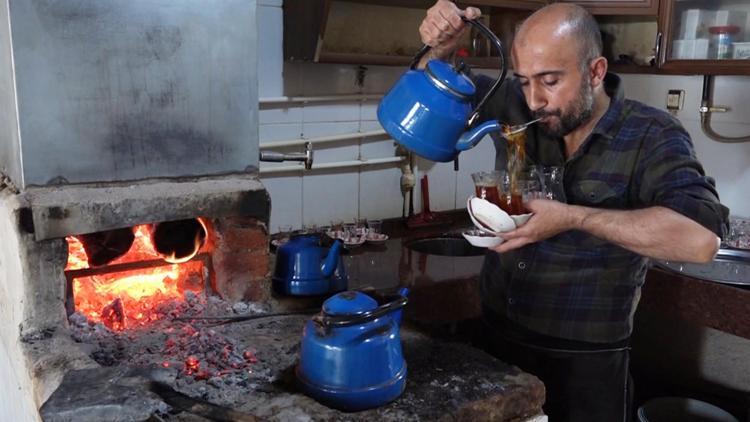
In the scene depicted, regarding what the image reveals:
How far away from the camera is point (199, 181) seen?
1645 mm

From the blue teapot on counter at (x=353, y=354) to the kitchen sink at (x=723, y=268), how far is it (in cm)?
145

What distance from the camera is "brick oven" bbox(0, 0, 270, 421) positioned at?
1.41 meters

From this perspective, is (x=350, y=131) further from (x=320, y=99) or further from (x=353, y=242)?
(x=353, y=242)

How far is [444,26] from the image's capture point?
1584 millimetres

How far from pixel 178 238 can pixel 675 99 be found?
2315 millimetres

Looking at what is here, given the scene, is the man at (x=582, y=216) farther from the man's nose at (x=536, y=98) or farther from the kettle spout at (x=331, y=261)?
the kettle spout at (x=331, y=261)

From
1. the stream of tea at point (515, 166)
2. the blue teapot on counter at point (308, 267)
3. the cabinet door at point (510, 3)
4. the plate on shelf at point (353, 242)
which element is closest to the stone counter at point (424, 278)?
the plate on shelf at point (353, 242)

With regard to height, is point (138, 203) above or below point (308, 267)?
above

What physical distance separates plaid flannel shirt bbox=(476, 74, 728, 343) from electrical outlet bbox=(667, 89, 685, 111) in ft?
4.40

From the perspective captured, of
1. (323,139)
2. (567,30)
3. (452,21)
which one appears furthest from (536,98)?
(323,139)

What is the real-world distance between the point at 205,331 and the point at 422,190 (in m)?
1.66

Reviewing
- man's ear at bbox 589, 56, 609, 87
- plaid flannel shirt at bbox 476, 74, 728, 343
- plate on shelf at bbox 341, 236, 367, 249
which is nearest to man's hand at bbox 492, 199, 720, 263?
plaid flannel shirt at bbox 476, 74, 728, 343

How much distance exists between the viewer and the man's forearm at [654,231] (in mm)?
1386

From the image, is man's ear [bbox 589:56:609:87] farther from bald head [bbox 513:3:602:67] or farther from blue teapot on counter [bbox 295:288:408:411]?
blue teapot on counter [bbox 295:288:408:411]
